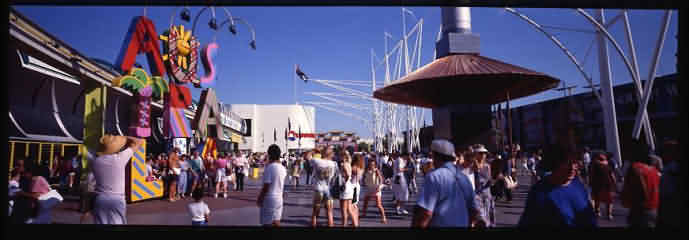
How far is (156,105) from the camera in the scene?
2145cm

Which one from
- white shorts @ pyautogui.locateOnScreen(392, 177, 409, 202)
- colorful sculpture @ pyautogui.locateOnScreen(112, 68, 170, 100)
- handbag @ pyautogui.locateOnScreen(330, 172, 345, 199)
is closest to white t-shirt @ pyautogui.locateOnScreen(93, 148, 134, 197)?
handbag @ pyautogui.locateOnScreen(330, 172, 345, 199)

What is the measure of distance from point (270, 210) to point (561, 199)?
3.62 metres

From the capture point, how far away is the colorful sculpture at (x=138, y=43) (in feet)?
34.9

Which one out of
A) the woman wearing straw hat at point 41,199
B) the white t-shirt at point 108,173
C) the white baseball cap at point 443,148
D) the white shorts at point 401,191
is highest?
the white baseball cap at point 443,148

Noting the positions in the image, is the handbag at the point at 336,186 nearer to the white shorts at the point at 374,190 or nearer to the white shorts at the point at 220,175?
the white shorts at the point at 374,190

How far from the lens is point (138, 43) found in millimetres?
10977

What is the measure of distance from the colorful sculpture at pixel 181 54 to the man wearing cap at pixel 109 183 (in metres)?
9.23

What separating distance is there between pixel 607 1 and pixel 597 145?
39089 mm

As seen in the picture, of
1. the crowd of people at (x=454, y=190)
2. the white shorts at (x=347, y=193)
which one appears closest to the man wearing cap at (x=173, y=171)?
the crowd of people at (x=454, y=190)

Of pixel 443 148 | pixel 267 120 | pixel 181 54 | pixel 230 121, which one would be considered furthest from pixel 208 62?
pixel 267 120

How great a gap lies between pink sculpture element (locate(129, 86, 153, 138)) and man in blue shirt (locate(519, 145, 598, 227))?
11.9m

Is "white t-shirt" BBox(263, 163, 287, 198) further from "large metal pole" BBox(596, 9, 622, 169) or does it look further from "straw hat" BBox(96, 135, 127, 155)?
"large metal pole" BBox(596, 9, 622, 169)

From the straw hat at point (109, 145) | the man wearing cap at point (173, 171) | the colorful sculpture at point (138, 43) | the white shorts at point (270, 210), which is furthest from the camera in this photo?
the man wearing cap at point (173, 171)

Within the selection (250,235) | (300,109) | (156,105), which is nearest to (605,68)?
(250,235)
